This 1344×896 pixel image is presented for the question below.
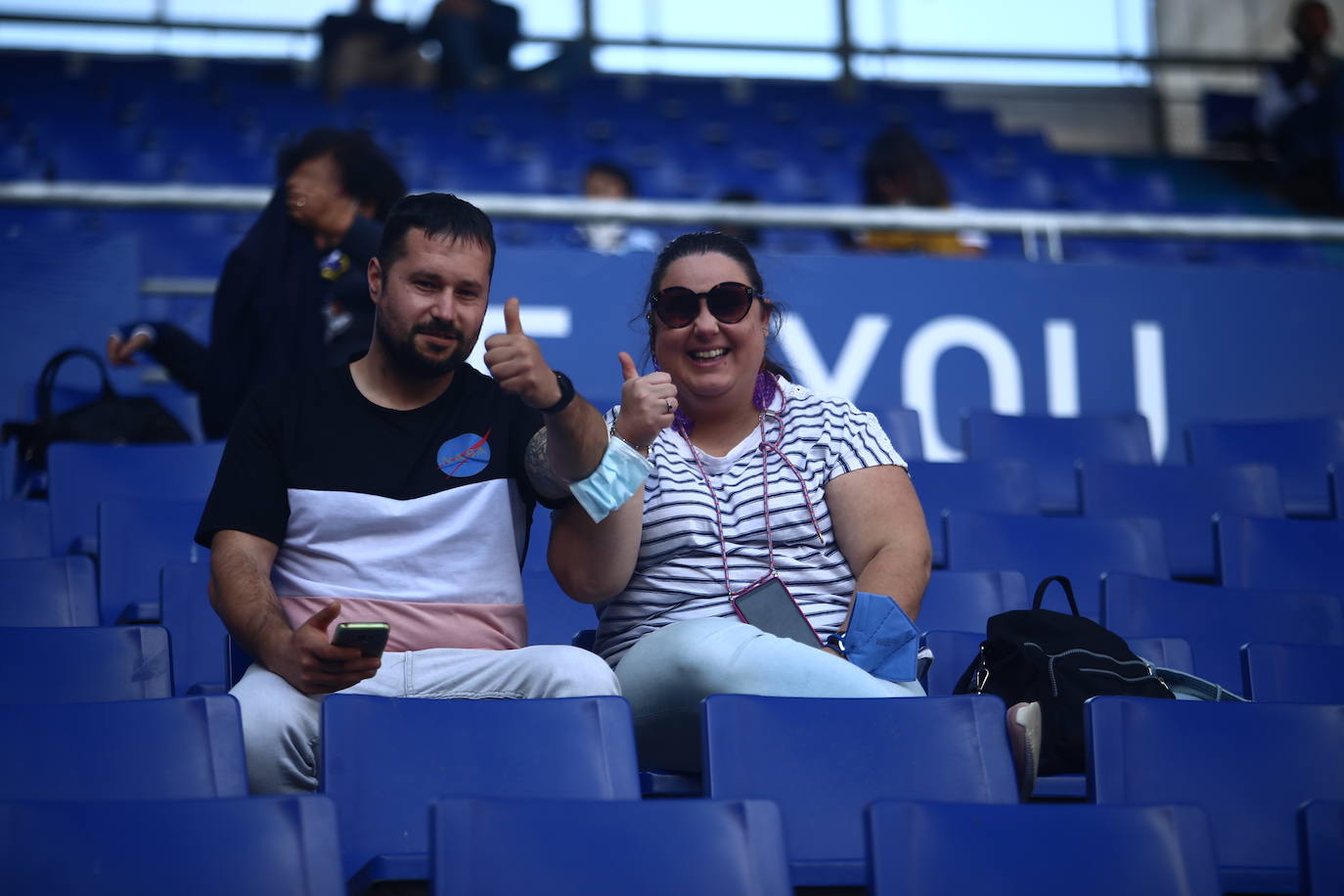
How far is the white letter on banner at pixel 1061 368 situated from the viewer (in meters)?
4.66

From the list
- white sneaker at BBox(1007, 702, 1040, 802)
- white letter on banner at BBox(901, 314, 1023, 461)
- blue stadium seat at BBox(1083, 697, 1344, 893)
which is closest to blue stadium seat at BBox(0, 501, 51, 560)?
white sneaker at BBox(1007, 702, 1040, 802)

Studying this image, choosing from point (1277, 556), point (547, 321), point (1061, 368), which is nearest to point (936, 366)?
point (1061, 368)

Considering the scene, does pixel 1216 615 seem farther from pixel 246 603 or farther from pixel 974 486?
pixel 246 603

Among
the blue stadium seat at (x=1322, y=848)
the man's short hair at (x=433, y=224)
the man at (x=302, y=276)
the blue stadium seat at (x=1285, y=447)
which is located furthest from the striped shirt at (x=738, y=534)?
the blue stadium seat at (x=1285, y=447)

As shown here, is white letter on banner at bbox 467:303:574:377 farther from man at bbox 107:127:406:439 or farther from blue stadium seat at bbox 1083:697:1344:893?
blue stadium seat at bbox 1083:697:1344:893

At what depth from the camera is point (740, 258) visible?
8.77 feet

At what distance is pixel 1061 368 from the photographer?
4664mm

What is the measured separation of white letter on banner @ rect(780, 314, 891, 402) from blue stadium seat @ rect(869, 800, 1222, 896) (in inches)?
109

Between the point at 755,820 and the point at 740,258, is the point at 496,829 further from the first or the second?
the point at 740,258

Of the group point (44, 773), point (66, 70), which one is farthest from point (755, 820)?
point (66, 70)

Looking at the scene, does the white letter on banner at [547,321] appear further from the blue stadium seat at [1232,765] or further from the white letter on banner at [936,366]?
the blue stadium seat at [1232,765]

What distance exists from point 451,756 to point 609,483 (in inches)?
18.7

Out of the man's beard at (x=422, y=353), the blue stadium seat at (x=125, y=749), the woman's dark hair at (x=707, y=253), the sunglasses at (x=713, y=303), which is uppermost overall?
the woman's dark hair at (x=707, y=253)

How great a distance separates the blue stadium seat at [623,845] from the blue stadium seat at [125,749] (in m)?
0.44
